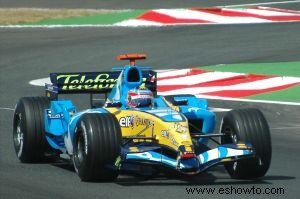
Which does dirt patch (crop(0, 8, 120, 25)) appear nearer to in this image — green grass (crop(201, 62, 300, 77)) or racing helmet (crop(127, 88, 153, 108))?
green grass (crop(201, 62, 300, 77))

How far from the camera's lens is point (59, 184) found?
450 inches

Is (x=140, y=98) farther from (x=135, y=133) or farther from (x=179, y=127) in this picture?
(x=179, y=127)

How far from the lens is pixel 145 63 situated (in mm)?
23797

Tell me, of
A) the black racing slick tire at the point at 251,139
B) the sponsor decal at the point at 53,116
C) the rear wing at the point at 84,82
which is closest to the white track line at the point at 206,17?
the rear wing at the point at 84,82

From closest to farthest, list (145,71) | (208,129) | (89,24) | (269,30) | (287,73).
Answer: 1. (208,129)
2. (145,71)
3. (287,73)
4. (269,30)
5. (89,24)

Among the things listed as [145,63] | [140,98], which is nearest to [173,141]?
[140,98]

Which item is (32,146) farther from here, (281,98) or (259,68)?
(259,68)

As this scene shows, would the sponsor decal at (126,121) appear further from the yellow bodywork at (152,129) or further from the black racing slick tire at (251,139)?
the black racing slick tire at (251,139)

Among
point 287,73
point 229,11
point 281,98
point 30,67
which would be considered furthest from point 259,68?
point 229,11

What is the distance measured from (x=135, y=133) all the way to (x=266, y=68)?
32.9ft

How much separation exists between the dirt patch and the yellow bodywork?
18.3 metres

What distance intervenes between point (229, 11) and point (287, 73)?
929 centimetres

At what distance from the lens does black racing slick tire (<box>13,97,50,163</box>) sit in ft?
42.9

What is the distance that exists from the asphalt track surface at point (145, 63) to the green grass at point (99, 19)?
104 centimetres
